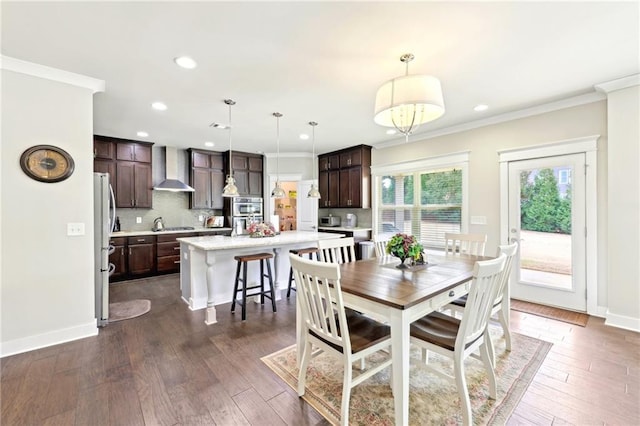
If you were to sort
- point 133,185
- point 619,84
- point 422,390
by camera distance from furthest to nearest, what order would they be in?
point 133,185, point 619,84, point 422,390

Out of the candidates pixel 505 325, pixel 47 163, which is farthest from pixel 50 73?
pixel 505 325

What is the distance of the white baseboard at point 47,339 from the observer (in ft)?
8.09

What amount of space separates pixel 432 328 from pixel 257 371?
1.39 metres

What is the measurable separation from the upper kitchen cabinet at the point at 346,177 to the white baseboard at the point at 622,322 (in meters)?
3.72

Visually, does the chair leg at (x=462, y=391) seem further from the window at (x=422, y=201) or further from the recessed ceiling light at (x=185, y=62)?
the recessed ceiling light at (x=185, y=62)

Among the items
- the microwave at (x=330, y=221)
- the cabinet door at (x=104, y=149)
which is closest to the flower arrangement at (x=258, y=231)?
the microwave at (x=330, y=221)

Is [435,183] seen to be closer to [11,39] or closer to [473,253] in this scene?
[473,253]

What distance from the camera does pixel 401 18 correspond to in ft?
6.30

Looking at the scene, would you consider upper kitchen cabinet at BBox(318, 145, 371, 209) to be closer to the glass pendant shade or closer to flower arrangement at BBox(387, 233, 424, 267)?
flower arrangement at BBox(387, 233, 424, 267)

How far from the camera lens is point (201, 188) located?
6055mm

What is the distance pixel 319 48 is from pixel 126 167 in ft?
15.2

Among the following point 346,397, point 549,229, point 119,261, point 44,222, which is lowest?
point 346,397

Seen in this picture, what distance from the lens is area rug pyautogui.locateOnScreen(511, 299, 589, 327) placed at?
3156 mm

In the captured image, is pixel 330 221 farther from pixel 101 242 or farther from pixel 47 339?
pixel 47 339
